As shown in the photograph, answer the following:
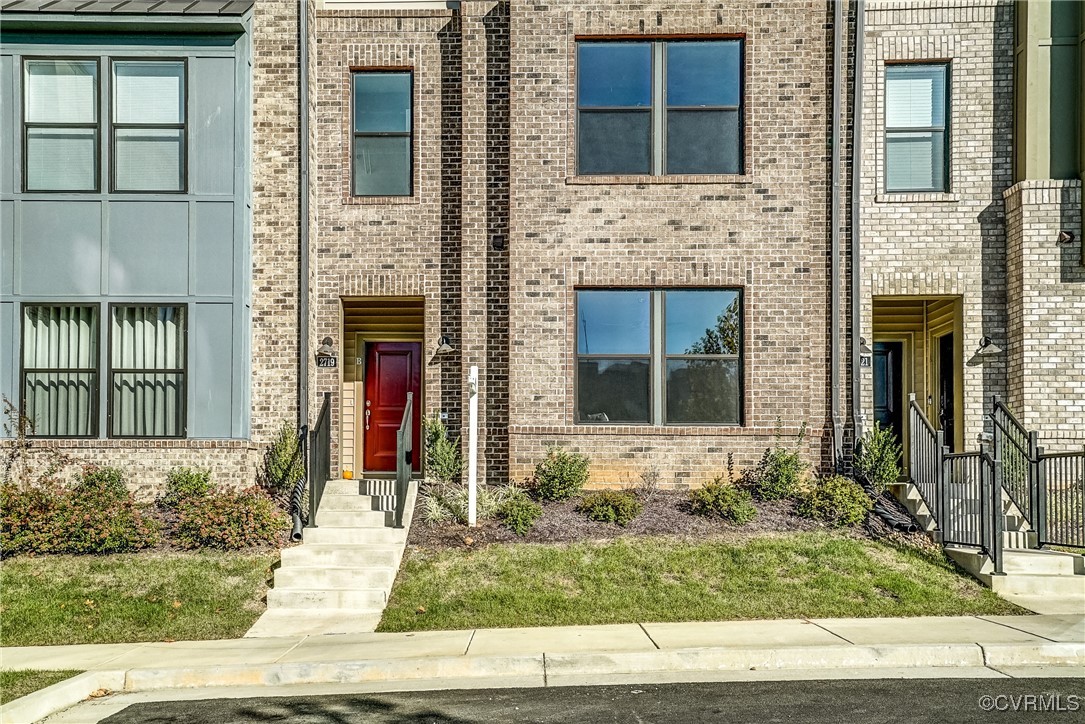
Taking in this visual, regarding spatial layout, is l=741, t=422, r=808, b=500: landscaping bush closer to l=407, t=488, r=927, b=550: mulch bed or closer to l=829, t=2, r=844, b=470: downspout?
l=407, t=488, r=927, b=550: mulch bed

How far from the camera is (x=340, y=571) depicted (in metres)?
10.3

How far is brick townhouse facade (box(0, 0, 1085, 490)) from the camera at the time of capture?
1244cm

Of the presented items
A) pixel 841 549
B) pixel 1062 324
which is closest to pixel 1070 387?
pixel 1062 324

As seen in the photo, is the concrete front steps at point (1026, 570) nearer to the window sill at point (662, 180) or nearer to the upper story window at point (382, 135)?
the window sill at point (662, 180)

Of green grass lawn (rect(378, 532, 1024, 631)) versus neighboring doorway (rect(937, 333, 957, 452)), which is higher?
neighboring doorway (rect(937, 333, 957, 452))

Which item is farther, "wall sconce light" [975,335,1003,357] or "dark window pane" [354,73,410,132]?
"dark window pane" [354,73,410,132]

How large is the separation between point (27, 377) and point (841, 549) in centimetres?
1068

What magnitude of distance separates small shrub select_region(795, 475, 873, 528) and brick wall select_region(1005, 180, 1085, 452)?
2960mm

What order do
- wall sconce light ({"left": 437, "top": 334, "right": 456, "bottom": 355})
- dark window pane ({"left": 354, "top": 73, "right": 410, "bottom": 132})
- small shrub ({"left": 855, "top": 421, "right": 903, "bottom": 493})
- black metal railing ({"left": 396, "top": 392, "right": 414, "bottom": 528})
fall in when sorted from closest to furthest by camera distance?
1. black metal railing ({"left": 396, "top": 392, "right": 414, "bottom": 528})
2. small shrub ({"left": 855, "top": 421, "right": 903, "bottom": 493})
3. wall sconce light ({"left": 437, "top": 334, "right": 456, "bottom": 355})
4. dark window pane ({"left": 354, "top": 73, "right": 410, "bottom": 132})

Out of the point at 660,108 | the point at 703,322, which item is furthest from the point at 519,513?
the point at 660,108

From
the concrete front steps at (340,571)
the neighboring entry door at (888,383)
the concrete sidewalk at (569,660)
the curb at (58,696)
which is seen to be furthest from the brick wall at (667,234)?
the curb at (58,696)

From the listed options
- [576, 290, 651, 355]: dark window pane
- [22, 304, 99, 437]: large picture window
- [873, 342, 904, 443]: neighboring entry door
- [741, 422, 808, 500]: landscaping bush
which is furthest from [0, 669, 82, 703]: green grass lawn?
[873, 342, 904, 443]: neighboring entry door

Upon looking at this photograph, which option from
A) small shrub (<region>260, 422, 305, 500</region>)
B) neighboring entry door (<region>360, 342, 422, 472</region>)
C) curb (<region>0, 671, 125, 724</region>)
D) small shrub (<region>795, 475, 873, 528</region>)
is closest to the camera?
curb (<region>0, 671, 125, 724</region>)

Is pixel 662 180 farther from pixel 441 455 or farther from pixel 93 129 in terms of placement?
pixel 93 129
